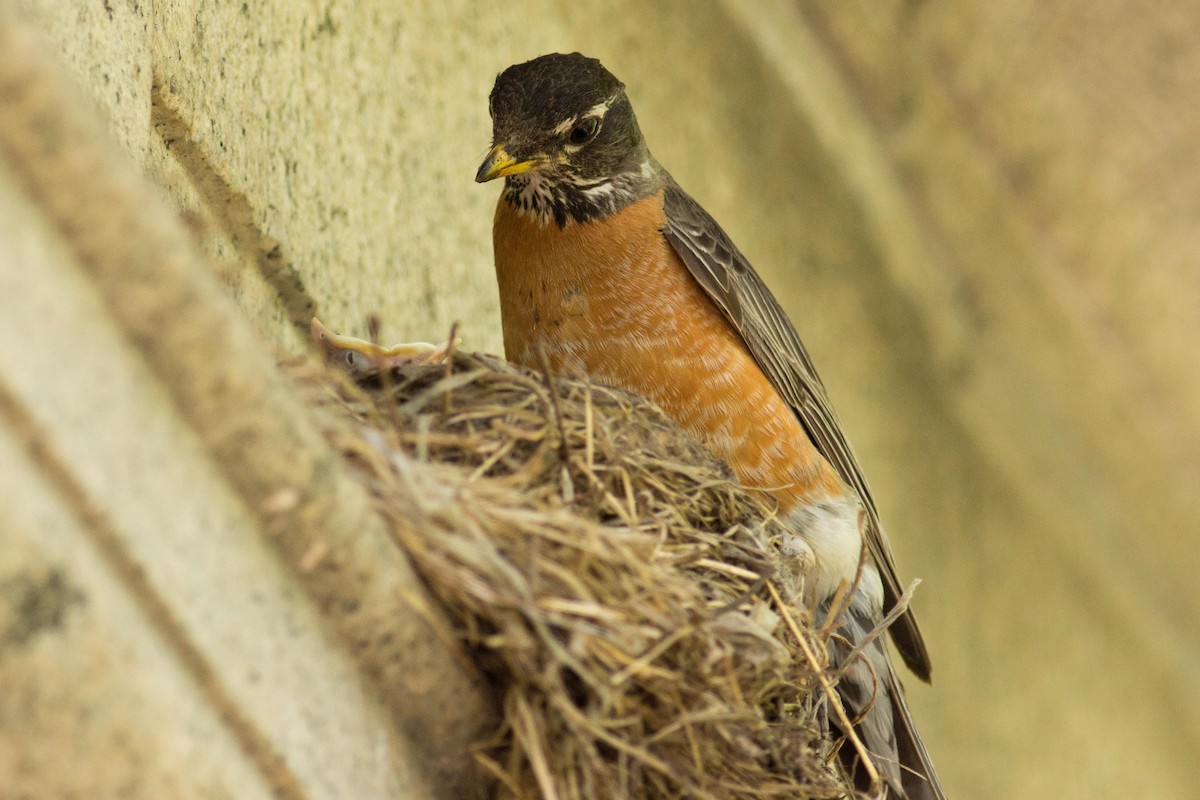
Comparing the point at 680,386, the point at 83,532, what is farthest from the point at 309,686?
the point at 680,386

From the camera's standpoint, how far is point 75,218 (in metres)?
1.24

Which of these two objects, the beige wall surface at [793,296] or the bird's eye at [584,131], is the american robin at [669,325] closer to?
the bird's eye at [584,131]

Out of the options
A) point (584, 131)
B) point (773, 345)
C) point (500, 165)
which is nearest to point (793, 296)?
point (773, 345)

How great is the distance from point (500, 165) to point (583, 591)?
50.9 inches

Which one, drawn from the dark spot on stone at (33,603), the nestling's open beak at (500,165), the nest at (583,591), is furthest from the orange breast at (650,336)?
the dark spot on stone at (33,603)

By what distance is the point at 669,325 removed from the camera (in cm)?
271

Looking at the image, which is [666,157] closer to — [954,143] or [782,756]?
[954,143]

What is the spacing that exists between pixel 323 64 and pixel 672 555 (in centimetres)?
155

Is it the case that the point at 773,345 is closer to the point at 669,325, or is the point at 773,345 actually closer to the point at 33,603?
the point at 669,325

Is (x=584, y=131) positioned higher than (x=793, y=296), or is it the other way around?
(x=584, y=131)

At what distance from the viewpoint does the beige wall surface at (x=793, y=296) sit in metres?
1.25

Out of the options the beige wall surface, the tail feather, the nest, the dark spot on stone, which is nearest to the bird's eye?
the beige wall surface

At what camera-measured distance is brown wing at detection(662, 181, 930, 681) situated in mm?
2812

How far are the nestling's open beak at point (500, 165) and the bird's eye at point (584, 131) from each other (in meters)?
0.13
